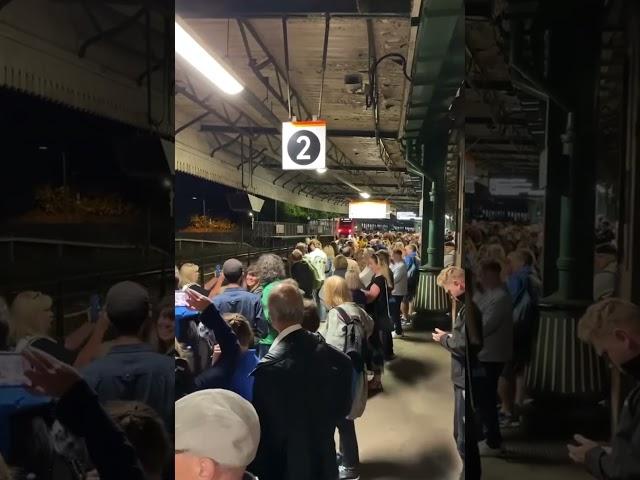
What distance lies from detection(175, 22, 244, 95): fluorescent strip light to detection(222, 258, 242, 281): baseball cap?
55 cm

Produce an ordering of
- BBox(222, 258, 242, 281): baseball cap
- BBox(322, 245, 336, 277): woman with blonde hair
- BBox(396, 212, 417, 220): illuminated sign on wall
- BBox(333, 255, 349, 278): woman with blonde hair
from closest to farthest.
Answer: BBox(222, 258, 242, 281): baseball cap
BBox(322, 245, 336, 277): woman with blonde hair
BBox(333, 255, 349, 278): woman with blonde hair
BBox(396, 212, 417, 220): illuminated sign on wall

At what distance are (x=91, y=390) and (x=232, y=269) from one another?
76 centimetres

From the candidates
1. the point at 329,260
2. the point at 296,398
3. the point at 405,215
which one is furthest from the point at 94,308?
the point at 405,215

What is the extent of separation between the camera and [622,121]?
736 millimetres

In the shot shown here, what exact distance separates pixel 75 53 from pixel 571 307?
36.5 inches

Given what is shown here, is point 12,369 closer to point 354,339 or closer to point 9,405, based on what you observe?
point 9,405

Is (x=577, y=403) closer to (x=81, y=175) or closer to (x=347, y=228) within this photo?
(x=81, y=175)

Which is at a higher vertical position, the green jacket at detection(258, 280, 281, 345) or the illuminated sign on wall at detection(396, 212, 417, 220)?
the illuminated sign on wall at detection(396, 212, 417, 220)

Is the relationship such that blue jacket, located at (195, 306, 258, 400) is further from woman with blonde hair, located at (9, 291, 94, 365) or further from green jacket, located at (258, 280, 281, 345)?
woman with blonde hair, located at (9, 291, 94, 365)

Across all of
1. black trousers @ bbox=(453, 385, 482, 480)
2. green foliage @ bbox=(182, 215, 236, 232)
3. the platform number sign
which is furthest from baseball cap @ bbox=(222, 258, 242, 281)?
black trousers @ bbox=(453, 385, 482, 480)

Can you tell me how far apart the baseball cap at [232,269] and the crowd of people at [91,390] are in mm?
546

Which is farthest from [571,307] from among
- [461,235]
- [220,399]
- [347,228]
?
[347,228]

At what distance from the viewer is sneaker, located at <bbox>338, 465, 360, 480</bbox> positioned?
1.73 meters

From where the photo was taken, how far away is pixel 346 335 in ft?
6.76
